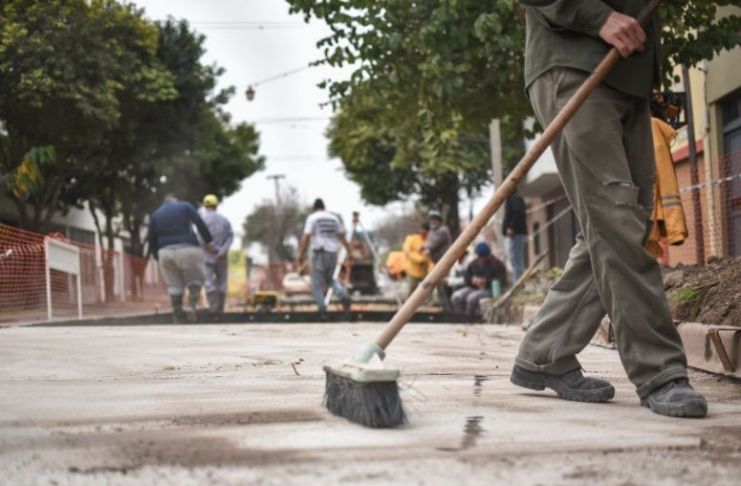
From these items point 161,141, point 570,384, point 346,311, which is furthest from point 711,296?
point 161,141

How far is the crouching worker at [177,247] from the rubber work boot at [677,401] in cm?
1004

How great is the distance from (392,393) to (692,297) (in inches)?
144

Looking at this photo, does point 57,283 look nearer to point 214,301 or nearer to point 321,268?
point 214,301

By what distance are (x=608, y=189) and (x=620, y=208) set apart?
0.07 metres

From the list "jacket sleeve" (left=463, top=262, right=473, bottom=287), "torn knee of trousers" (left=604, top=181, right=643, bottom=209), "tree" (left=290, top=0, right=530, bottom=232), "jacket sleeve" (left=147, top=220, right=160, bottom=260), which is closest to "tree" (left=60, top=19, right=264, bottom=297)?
"jacket sleeve" (left=463, top=262, right=473, bottom=287)

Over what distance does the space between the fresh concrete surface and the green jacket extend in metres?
1.13

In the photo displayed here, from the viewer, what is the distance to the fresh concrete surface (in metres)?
2.35

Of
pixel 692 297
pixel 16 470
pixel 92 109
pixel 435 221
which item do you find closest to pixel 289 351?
pixel 692 297

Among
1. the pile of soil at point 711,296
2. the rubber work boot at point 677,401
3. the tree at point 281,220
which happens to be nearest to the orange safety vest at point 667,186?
the pile of soil at point 711,296

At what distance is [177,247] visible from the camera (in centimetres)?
1302

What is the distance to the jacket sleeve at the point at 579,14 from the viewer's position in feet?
11.5

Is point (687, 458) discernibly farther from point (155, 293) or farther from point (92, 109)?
point (155, 293)

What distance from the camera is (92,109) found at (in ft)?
70.3

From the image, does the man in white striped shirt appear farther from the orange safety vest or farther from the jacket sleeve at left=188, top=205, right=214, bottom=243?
the orange safety vest
